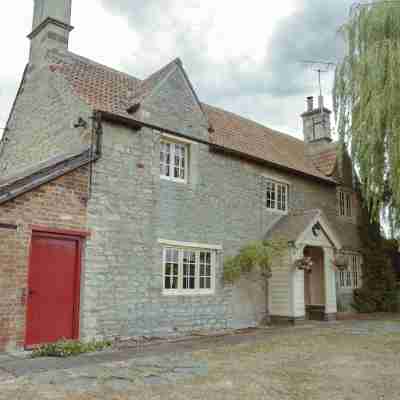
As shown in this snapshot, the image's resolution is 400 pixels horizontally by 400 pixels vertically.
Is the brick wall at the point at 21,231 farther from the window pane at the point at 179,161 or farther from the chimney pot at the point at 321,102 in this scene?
the chimney pot at the point at 321,102

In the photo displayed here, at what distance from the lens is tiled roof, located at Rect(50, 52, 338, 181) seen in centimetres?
1223

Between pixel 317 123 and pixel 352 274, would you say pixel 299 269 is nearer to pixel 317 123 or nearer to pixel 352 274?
pixel 352 274

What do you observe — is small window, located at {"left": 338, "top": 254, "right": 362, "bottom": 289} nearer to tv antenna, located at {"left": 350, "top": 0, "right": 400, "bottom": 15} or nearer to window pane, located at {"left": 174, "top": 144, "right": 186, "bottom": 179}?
window pane, located at {"left": 174, "top": 144, "right": 186, "bottom": 179}

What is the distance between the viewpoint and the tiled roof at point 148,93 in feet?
40.1

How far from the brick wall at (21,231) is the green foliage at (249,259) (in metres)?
5.18

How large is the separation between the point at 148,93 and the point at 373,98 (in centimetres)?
704

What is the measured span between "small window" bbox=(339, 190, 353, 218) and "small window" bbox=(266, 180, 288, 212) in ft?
13.7

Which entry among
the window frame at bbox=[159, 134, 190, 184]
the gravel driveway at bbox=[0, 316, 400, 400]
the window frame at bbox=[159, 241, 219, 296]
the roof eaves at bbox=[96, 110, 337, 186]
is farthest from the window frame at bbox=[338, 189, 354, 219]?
the gravel driveway at bbox=[0, 316, 400, 400]

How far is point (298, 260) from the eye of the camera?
572 inches

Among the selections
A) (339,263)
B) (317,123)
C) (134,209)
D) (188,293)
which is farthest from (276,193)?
(317,123)

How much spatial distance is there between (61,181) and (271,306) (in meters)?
8.45

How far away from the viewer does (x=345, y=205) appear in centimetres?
2006

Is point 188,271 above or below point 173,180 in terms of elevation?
below

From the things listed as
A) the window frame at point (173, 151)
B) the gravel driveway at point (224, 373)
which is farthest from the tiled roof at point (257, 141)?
the gravel driveway at point (224, 373)
